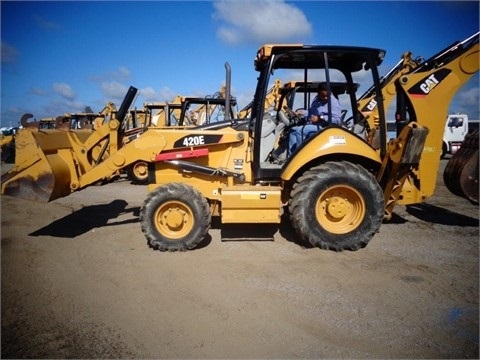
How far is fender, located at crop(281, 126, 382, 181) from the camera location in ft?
14.2

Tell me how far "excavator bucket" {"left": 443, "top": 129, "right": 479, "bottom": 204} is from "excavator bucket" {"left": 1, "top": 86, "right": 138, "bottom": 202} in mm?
5437

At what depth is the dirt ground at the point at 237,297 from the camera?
2.48 metres

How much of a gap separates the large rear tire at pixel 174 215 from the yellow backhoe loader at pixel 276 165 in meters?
0.01

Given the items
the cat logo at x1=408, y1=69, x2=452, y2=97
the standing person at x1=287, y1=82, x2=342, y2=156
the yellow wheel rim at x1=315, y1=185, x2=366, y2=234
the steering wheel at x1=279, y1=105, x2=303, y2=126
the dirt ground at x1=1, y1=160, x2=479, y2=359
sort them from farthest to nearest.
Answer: the steering wheel at x1=279, y1=105, x2=303, y2=126, the cat logo at x1=408, y1=69, x2=452, y2=97, the standing person at x1=287, y1=82, x2=342, y2=156, the yellow wheel rim at x1=315, y1=185, x2=366, y2=234, the dirt ground at x1=1, y1=160, x2=479, y2=359

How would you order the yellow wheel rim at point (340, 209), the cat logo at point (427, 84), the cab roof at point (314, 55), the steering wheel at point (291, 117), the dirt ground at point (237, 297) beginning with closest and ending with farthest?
the dirt ground at point (237, 297) → the cab roof at point (314, 55) → the yellow wheel rim at point (340, 209) → the cat logo at point (427, 84) → the steering wheel at point (291, 117)

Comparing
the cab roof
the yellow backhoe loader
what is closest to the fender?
the yellow backhoe loader

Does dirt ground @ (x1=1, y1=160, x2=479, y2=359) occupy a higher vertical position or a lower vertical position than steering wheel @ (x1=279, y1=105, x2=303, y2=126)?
lower

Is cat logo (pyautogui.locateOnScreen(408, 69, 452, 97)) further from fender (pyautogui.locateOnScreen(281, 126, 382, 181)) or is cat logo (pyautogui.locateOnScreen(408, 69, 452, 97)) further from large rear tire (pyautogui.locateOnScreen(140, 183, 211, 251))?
large rear tire (pyautogui.locateOnScreen(140, 183, 211, 251))

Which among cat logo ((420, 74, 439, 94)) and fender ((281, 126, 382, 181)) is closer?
fender ((281, 126, 382, 181))

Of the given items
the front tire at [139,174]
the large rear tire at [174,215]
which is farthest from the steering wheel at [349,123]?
the front tire at [139,174]

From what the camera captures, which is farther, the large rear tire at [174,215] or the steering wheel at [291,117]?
the steering wheel at [291,117]

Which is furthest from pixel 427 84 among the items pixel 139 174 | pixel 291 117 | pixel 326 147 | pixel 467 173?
pixel 139 174

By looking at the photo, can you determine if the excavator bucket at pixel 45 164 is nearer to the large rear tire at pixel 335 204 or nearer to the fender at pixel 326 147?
the fender at pixel 326 147

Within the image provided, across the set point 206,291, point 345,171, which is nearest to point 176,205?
point 206,291
